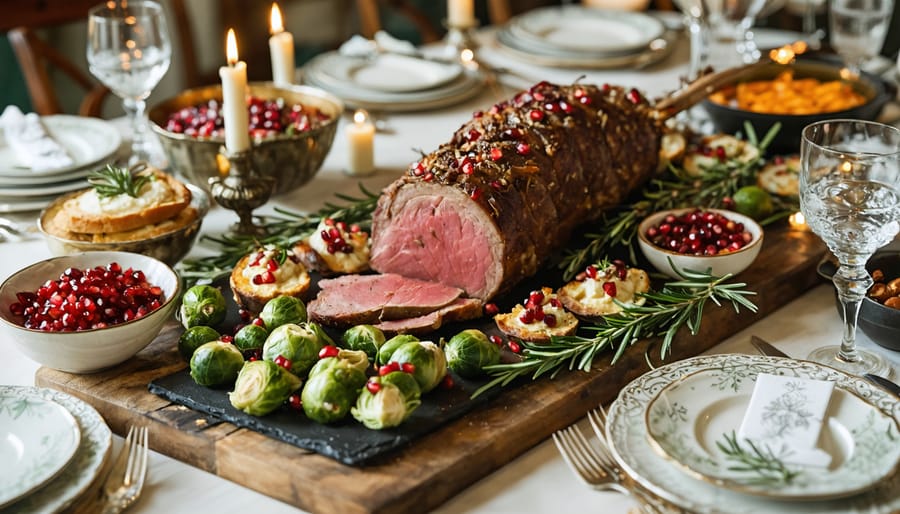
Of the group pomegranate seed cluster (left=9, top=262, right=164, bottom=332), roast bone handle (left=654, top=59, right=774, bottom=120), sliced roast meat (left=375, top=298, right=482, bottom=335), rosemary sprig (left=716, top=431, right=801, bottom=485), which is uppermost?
pomegranate seed cluster (left=9, top=262, right=164, bottom=332)

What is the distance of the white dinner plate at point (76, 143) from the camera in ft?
10.3

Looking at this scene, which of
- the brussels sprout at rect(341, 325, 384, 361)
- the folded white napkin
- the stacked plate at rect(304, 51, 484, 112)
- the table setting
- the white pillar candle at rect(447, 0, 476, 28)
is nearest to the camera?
the table setting

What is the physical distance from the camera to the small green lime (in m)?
3.00

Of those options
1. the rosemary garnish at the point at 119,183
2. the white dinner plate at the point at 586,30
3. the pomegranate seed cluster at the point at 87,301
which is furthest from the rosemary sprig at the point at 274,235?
the white dinner plate at the point at 586,30

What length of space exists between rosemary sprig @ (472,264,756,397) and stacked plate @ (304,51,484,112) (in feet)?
5.66

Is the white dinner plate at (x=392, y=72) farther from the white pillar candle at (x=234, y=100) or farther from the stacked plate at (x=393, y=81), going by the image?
the white pillar candle at (x=234, y=100)

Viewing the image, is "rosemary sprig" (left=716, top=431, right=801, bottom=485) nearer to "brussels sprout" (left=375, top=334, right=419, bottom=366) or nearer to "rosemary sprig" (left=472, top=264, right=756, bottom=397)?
"rosemary sprig" (left=472, top=264, right=756, bottom=397)

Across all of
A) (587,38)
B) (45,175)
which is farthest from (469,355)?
(587,38)

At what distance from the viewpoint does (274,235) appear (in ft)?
9.70

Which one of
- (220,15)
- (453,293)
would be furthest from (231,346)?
(220,15)

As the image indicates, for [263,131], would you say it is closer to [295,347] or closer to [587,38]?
[295,347]

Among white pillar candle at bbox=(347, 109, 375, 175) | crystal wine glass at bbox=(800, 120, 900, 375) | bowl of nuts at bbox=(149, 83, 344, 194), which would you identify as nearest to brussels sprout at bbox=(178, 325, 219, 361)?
bowl of nuts at bbox=(149, 83, 344, 194)

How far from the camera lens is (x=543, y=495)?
1938 millimetres

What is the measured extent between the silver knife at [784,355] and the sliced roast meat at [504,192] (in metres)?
0.61
